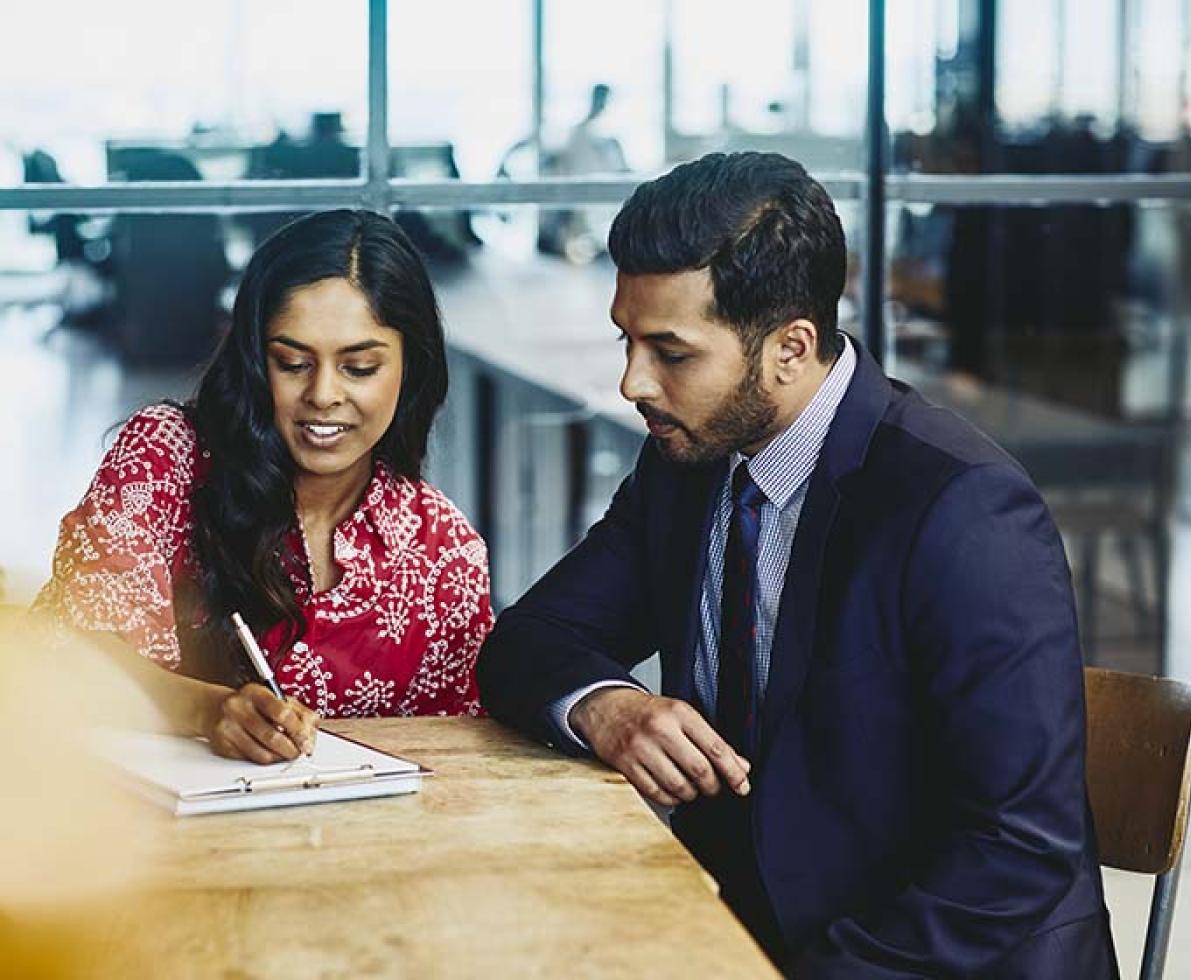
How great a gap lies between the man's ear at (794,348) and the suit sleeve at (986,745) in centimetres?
26

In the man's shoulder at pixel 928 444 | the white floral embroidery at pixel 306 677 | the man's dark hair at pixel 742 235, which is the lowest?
the white floral embroidery at pixel 306 677

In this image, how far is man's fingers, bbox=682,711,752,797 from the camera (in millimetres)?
1912

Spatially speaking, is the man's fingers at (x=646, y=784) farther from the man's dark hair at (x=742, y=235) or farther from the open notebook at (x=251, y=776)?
the man's dark hair at (x=742, y=235)

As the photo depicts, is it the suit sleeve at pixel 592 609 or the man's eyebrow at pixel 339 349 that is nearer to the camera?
the suit sleeve at pixel 592 609

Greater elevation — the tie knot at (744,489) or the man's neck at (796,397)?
the man's neck at (796,397)

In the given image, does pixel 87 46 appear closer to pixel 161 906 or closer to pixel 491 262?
pixel 491 262

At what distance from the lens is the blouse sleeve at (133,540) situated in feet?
7.74

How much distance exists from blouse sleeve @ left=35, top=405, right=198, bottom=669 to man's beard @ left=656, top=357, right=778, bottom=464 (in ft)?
2.31

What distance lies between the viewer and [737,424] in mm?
2090

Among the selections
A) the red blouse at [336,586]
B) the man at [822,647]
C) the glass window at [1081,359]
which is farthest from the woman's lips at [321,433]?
the glass window at [1081,359]

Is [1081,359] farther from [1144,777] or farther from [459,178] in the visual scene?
[1144,777]

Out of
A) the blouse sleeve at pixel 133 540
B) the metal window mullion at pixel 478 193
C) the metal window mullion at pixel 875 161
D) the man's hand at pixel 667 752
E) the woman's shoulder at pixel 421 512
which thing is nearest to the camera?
the man's hand at pixel 667 752

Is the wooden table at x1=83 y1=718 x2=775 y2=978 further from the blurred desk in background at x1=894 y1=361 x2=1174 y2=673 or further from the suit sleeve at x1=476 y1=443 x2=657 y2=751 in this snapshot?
the blurred desk in background at x1=894 y1=361 x2=1174 y2=673

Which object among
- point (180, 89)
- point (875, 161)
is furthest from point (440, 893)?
point (875, 161)
